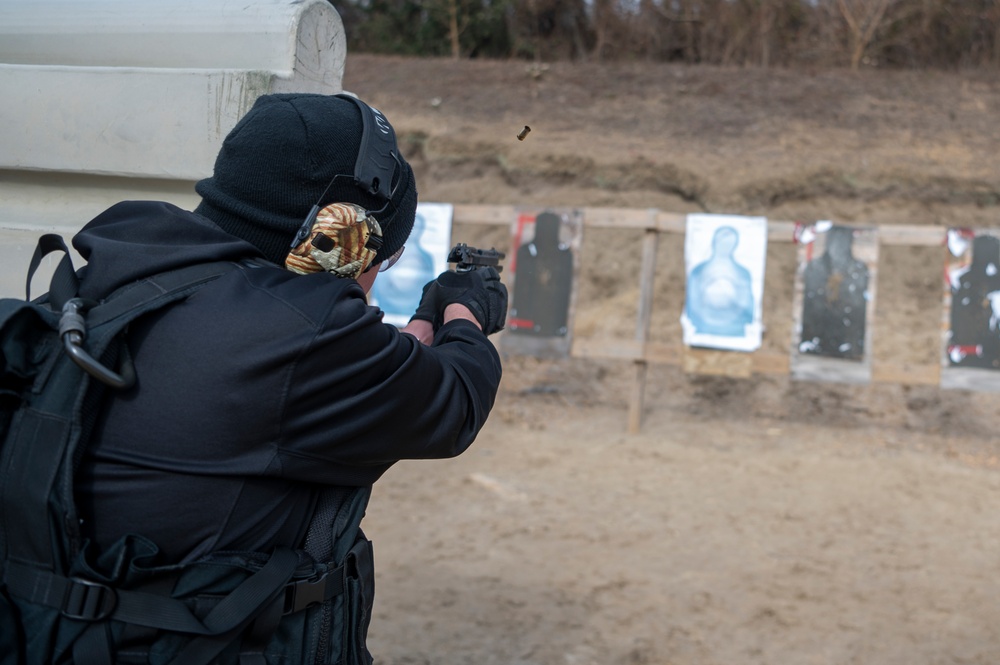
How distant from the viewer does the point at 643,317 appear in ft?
22.6

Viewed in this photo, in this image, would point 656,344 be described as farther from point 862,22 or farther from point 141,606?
point 862,22

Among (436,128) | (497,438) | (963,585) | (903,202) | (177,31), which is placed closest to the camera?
(177,31)

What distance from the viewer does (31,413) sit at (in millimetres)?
1078

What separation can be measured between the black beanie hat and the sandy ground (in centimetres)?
259

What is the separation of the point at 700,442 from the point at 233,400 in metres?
6.04

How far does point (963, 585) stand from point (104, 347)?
4.27 meters

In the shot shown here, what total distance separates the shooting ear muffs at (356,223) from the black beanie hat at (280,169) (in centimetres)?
2

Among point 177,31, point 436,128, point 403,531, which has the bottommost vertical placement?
point 403,531

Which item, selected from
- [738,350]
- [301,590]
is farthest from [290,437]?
[738,350]

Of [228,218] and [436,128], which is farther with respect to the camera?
[436,128]

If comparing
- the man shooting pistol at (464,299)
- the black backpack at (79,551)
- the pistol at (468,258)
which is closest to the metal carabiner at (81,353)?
the black backpack at (79,551)

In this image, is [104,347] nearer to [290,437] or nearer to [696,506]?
[290,437]

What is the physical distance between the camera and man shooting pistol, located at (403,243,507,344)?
153cm

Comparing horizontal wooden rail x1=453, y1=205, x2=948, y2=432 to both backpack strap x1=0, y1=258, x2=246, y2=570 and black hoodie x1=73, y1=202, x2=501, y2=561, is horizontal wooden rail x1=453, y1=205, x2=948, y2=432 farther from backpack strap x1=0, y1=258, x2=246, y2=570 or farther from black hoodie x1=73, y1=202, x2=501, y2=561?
backpack strap x1=0, y1=258, x2=246, y2=570
